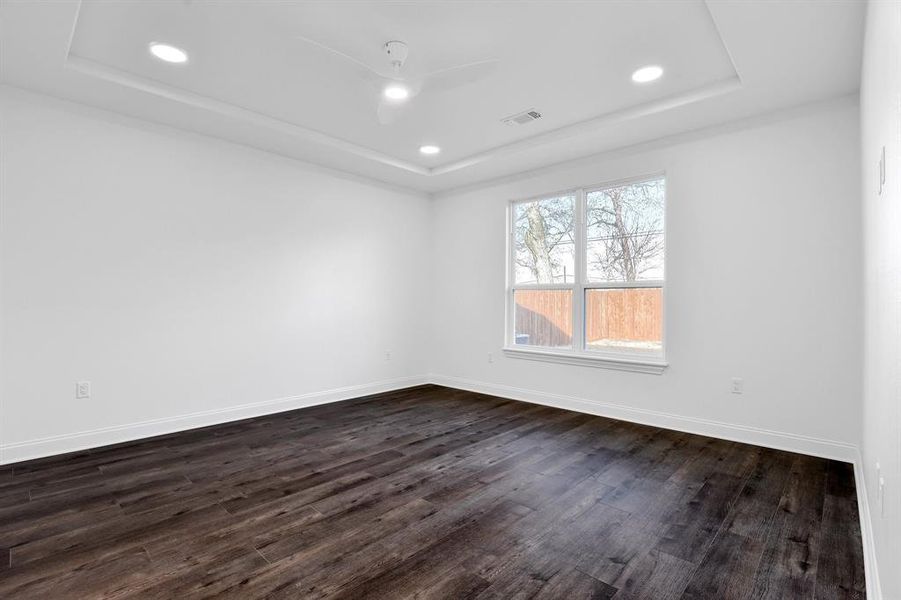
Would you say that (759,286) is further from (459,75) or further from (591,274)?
(459,75)

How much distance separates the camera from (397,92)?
3299 mm

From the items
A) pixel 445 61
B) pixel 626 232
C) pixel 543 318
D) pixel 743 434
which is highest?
pixel 445 61

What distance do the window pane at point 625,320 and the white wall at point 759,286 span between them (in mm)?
165

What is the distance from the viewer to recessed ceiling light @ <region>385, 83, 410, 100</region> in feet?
10.5

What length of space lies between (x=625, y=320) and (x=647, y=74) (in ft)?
7.35

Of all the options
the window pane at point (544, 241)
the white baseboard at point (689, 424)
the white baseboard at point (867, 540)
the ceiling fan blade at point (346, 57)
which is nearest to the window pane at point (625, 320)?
the window pane at point (544, 241)

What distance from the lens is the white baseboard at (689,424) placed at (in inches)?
127

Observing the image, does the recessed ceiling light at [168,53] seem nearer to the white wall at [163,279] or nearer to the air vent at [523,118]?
the white wall at [163,279]

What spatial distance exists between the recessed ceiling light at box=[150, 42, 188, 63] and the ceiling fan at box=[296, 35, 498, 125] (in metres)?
0.83

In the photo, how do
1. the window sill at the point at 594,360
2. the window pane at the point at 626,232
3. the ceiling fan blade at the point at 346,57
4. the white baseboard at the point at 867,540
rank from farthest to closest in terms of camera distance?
the window pane at the point at 626,232
the window sill at the point at 594,360
the ceiling fan blade at the point at 346,57
the white baseboard at the point at 867,540

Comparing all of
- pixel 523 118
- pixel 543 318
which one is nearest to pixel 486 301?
pixel 543 318

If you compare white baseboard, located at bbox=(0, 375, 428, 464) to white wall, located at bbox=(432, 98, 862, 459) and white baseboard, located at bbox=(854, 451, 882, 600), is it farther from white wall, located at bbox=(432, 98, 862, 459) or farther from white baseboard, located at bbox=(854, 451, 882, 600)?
white baseboard, located at bbox=(854, 451, 882, 600)

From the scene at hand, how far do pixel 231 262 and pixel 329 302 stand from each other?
113cm

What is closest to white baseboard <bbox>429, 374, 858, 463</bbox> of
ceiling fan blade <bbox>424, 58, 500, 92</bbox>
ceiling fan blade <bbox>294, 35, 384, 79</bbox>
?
ceiling fan blade <bbox>424, 58, 500, 92</bbox>
